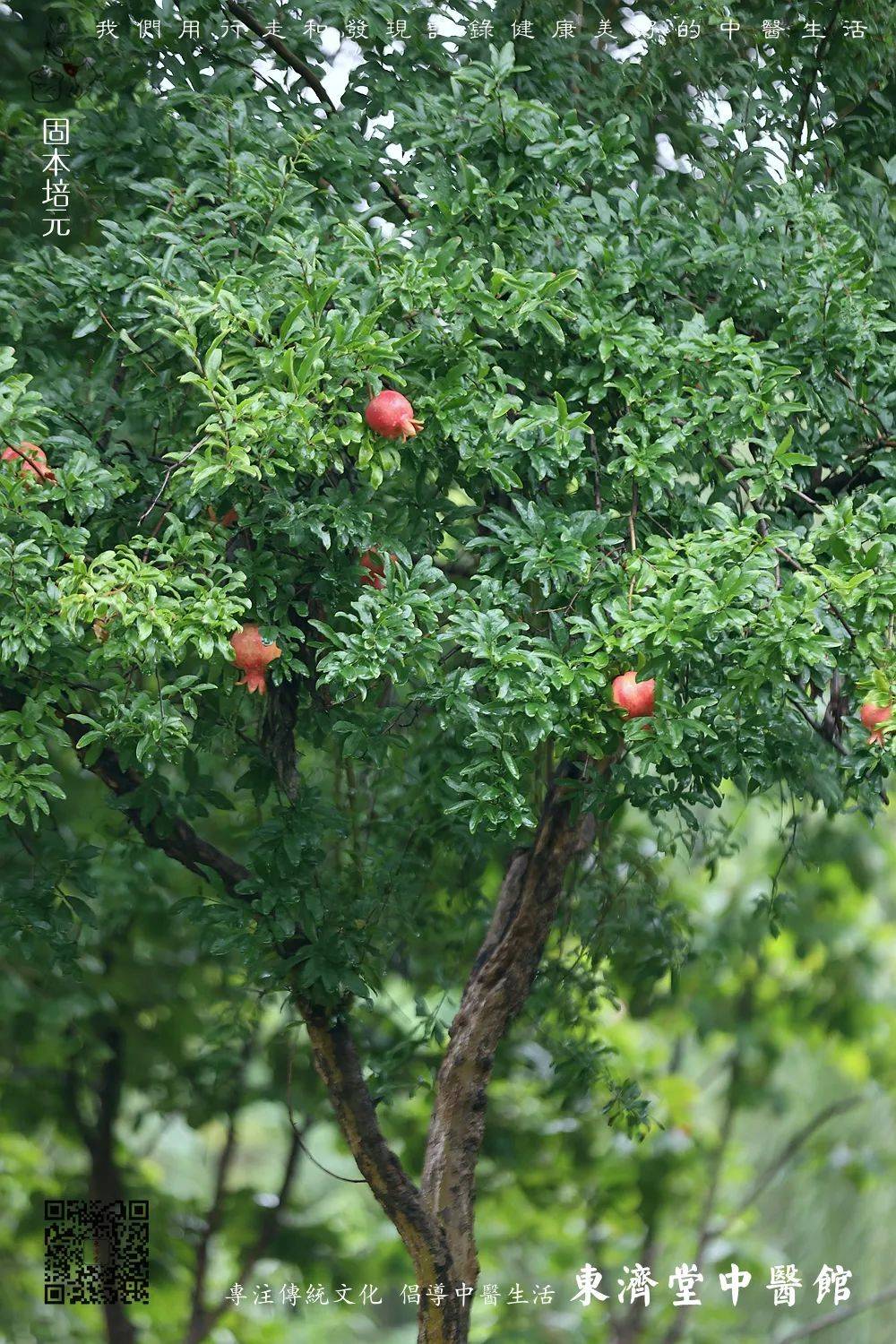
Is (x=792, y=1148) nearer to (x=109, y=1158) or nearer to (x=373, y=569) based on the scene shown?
(x=109, y=1158)

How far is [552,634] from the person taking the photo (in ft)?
6.68

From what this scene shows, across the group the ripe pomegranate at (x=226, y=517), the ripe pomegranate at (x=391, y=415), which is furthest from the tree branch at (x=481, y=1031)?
the ripe pomegranate at (x=391, y=415)

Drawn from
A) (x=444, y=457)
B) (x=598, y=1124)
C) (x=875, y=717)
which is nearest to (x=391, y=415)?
(x=444, y=457)

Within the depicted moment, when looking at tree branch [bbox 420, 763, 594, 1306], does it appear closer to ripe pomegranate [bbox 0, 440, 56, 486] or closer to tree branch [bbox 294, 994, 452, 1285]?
tree branch [bbox 294, 994, 452, 1285]

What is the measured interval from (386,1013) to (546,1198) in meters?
0.80

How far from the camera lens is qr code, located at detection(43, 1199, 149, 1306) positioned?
352 cm

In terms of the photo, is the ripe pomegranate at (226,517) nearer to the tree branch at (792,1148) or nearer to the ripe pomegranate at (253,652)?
the ripe pomegranate at (253,652)

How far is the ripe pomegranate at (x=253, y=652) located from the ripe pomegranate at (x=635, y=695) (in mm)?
476

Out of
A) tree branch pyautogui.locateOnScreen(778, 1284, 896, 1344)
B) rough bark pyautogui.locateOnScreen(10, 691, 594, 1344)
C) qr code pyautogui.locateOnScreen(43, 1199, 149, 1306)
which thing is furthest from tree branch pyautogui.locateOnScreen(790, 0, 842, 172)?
tree branch pyautogui.locateOnScreen(778, 1284, 896, 1344)

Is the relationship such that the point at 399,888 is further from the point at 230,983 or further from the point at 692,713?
the point at 230,983

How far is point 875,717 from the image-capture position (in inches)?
77.5

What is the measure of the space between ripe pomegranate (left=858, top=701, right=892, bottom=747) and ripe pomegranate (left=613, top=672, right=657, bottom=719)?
29 cm

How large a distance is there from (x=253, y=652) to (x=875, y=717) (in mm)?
848

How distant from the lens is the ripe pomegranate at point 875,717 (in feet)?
6.33
